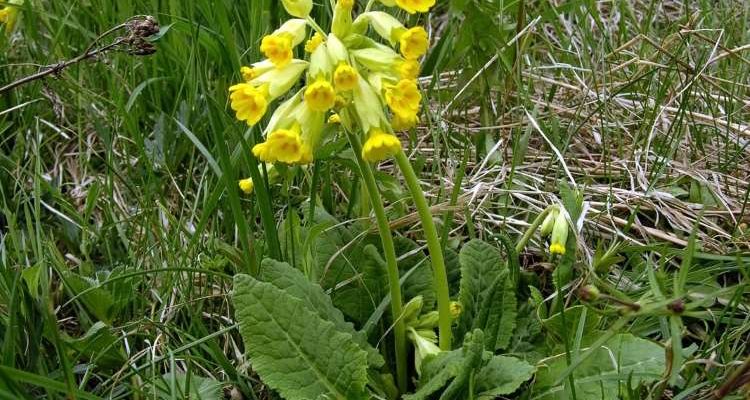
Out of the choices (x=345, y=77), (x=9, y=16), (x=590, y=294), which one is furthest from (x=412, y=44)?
(x=9, y=16)

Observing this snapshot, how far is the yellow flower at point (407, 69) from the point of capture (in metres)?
1.68

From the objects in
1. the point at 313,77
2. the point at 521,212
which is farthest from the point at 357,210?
the point at 313,77

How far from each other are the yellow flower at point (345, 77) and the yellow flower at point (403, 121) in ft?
0.35

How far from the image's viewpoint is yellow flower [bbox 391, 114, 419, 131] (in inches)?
66.1

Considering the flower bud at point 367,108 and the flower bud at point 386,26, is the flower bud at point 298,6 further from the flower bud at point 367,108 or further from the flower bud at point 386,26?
the flower bud at point 367,108

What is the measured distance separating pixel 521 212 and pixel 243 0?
1.34 m

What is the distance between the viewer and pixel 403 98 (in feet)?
5.50

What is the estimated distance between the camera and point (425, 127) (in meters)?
3.14

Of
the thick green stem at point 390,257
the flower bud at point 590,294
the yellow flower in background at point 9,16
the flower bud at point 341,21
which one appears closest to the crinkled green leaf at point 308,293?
the thick green stem at point 390,257

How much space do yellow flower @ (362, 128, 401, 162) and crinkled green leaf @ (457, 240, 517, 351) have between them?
1.73ft

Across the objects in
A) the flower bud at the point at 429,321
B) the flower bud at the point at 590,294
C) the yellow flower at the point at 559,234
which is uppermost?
the flower bud at the point at 590,294

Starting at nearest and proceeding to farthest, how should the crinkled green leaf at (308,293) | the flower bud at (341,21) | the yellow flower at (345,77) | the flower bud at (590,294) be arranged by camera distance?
the flower bud at (590,294)
the yellow flower at (345,77)
the flower bud at (341,21)
the crinkled green leaf at (308,293)

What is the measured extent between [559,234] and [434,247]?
446 mm

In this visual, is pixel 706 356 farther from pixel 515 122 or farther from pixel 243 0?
pixel 243 0
